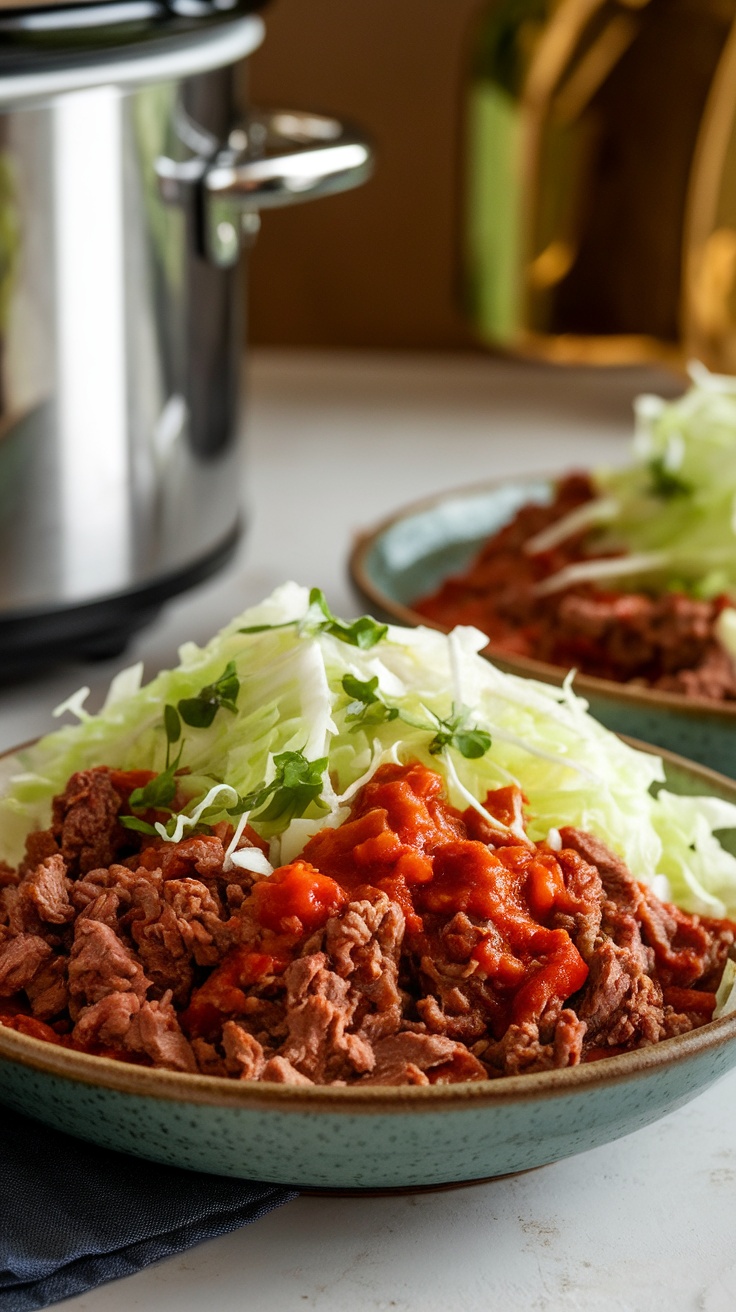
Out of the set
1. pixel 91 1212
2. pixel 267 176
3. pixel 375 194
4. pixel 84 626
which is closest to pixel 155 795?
pixel 91 1212

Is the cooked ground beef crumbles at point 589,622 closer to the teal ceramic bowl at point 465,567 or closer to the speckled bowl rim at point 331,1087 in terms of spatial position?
the teal ceramic bowl at point 465,567

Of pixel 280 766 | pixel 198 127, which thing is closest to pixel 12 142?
pixel 198 127

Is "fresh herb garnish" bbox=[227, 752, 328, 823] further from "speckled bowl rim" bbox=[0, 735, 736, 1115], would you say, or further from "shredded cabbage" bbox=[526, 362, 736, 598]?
"shredded cabbage" bbox=[526, 362, 736, 598]

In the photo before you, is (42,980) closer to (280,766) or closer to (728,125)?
(280,766)

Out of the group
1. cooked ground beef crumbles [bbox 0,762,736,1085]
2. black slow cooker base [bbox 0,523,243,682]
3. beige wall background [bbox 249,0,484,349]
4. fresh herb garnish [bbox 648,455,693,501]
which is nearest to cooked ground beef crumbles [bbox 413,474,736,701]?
fresh herb garnish [bbox 648,455,693,501]

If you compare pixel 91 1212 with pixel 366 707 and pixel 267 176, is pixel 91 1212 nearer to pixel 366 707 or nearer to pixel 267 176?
pixel 366 707

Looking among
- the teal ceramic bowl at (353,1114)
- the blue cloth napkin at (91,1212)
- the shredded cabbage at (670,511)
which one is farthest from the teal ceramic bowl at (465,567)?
the blue cloth napkin at (91,1212)

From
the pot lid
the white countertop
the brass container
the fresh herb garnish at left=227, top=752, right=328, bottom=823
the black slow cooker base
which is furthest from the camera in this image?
the brass container
